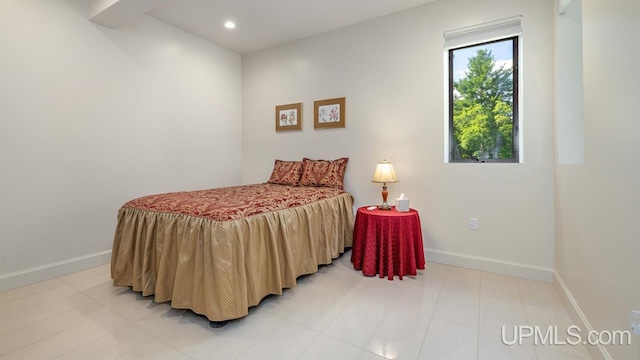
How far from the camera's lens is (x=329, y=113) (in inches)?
139

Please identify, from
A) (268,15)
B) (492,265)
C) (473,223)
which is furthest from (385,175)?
(268,15)

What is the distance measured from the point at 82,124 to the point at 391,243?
3.19 m

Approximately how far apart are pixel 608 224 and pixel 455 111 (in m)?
1.79

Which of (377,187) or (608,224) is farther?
(377,187)

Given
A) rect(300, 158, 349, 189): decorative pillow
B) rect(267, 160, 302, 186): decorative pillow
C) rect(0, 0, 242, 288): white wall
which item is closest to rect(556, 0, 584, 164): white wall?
rect(300, 158, 349, 189): decorative pillow

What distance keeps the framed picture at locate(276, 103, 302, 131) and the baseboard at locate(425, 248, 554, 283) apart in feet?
7.55

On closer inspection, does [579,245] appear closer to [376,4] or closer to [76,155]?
[376,4]

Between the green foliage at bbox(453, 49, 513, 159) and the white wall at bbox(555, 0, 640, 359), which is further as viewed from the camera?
the green foliage at bbox(453, 49, 513, 159)

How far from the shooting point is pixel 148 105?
3.22m

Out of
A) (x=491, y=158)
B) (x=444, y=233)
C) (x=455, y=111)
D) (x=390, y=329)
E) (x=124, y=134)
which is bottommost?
(x=390, y=329)

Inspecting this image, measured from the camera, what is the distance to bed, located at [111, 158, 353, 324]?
1.75m

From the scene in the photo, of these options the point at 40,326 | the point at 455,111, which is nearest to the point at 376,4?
the point at 455,111

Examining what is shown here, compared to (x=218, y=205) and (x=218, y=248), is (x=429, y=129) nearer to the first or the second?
(x=218, y=205)

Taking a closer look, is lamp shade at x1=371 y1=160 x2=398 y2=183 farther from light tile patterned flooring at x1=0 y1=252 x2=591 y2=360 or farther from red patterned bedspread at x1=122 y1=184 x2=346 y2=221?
light tile patterned flooring at x1=0 y1=252 x2=591 y2=360
